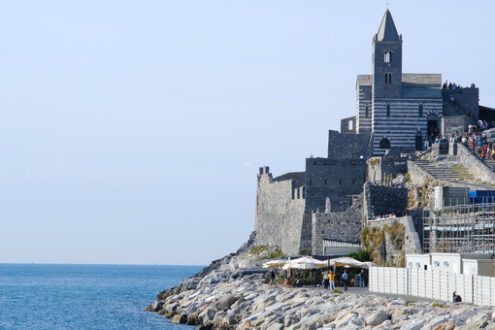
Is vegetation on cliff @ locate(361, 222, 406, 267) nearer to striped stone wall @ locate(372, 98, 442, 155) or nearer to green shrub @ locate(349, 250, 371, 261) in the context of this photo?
green shrub @ locate(349, 250, 371, 261)

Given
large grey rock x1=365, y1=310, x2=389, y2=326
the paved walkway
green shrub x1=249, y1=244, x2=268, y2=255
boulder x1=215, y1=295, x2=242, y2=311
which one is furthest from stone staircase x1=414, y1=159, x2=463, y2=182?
large grey rock x1=365, y1=310, x2=389, y2=326

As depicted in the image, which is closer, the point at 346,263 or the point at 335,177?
the point at 346,263

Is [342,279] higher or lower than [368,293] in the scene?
higher

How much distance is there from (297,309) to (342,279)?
22.3 ft

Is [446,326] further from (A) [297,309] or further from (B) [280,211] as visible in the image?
(B) [280,211]

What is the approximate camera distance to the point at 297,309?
3719cm

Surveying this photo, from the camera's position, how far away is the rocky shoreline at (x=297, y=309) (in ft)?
93.7

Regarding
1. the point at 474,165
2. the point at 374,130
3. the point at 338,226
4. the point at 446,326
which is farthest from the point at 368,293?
the point at 374,130

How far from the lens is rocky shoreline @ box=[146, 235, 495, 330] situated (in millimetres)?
28561

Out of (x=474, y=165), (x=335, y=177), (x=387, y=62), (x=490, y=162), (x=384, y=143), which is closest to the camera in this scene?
(x=474, y=165)

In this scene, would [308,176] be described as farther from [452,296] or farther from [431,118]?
[452,296]

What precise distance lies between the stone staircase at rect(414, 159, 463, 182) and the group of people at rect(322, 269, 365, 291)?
31.8ft

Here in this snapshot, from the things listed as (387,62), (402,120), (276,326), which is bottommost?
(276,326)

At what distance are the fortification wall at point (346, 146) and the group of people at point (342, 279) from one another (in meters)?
17.4
